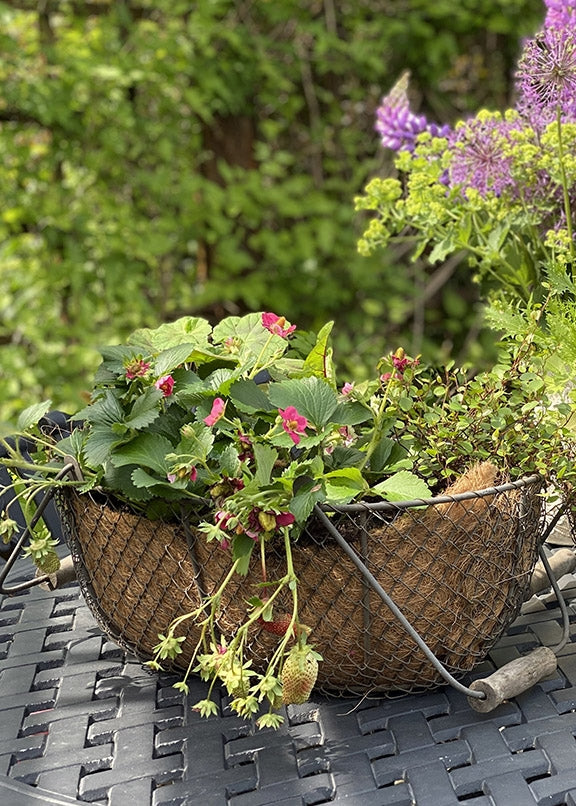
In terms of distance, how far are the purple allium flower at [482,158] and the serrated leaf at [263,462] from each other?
0.50 metres

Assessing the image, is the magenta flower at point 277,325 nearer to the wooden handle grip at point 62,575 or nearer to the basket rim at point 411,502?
the basket rim at point 411,502

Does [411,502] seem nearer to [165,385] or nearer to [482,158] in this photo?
[165,385]

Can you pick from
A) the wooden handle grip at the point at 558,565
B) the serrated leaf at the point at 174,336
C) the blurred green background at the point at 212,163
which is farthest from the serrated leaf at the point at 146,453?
the blurred green background at the point at 212,163

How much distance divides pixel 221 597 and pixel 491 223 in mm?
568

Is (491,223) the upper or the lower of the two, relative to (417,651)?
upper

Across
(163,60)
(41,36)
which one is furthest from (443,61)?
(41,36)

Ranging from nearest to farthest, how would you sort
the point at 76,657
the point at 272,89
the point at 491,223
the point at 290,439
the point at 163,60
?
1. the point at 290,439
2. the point at 76,657
3. the point at 491,223
4. the point at 163,60
5. the point at 272,89

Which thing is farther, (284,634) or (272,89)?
(272,89)

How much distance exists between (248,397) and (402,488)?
141 millimetres

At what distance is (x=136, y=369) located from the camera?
0.79 m

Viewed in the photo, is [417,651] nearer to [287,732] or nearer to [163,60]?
[287,732]

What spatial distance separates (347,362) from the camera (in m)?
3.04

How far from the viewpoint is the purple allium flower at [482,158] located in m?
1.07

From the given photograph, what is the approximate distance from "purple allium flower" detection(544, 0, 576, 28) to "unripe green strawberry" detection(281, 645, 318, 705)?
28.2 inches
